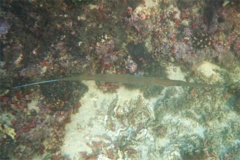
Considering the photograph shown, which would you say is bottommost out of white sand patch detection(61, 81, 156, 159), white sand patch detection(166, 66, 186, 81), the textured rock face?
white sand patch detection(61, 81, 156, 159)

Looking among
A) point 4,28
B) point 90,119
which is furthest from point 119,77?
point 4,28

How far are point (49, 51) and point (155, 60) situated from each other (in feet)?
11.3

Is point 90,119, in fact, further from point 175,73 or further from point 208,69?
point 208,69

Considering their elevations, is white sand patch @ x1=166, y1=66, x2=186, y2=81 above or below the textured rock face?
below

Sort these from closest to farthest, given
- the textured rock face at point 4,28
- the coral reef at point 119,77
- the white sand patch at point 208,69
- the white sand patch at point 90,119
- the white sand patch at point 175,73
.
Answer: the textured rock face at point 4,28
the coral reef at point 119,77
the white sand patch at point 90,119
the white sand patch at point 175,73
the white sand patch at point 208,69

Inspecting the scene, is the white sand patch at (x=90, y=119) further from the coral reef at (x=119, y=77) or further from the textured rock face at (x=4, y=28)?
the textured rock face at (x=4, y=28)

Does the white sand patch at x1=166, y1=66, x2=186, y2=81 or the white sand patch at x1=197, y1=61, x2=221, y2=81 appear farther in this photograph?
the white sand patch at x1=197, y1=61, x2=221, y2=81

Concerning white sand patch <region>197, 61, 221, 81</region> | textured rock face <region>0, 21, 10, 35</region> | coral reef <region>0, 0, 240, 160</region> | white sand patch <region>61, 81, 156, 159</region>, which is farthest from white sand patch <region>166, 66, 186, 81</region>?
textured rock face <region>0, 21, 10, 35</region>

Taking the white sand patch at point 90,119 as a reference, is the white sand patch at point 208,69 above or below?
above

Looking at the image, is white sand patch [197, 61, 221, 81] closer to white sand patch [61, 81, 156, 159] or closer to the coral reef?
the coral reef

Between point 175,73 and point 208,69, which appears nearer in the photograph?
point 175,73

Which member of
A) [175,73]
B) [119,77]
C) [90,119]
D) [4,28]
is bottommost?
[90,119]

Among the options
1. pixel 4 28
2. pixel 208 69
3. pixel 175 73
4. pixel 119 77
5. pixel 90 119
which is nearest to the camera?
pixel 119 77

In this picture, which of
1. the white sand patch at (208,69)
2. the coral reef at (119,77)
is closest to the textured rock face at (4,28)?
the coral reef at (119,77)
